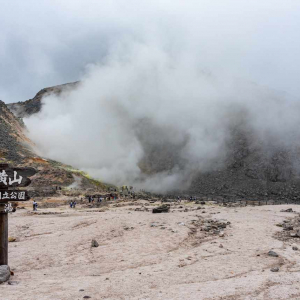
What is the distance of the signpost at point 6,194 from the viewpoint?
8.30 m

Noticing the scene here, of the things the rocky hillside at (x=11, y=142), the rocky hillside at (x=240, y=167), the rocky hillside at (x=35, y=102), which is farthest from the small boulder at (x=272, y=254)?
the rocky hillside at (x=35, y=102)

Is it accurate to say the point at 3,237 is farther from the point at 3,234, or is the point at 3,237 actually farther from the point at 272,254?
the point at 272,254

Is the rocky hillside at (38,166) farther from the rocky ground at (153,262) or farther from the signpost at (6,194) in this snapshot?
the signpost at (6,194)

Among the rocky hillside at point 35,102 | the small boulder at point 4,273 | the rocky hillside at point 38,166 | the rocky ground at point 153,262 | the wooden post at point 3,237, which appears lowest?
the rocky ground at point 153,262

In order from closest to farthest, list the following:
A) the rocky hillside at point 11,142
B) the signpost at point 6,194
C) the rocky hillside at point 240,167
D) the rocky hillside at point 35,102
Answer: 1. the signpost at point 6,194
2. the rocky hillside at point 11,142
3. the rocky hillside at point 240,167
4. the rocky hillside at point 35,102

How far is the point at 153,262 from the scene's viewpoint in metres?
9.40

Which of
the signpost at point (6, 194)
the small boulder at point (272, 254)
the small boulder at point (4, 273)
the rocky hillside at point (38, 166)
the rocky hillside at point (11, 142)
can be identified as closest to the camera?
the small boulder at point (4, 273)

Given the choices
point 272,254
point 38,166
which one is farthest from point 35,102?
point 272,254

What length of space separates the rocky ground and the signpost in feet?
3.16

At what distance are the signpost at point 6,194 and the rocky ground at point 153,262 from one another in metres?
0.96

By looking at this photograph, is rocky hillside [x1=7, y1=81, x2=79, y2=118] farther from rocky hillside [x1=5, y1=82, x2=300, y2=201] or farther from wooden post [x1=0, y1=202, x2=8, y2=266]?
wooden post [x1=0, y1=202, x2=8, y2=266]

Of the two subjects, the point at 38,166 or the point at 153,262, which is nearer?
the point at 153,262

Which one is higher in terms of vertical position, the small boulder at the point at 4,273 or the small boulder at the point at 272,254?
the small boulder at the point at 4,273

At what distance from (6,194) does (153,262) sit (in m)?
5.36
